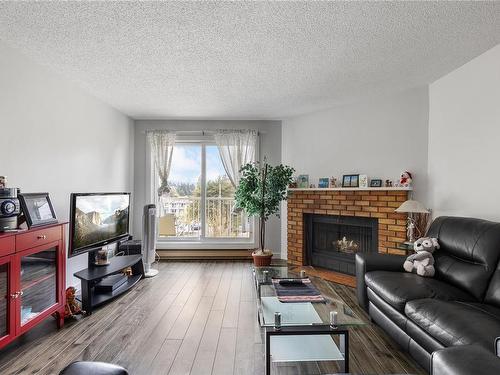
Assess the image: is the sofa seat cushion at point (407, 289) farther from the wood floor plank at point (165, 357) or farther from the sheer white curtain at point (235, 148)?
the sheer white curtain at point (235, 148)

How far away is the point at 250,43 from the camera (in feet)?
8.45

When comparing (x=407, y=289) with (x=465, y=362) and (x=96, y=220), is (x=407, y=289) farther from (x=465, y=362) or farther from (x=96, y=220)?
(x=96, y=220)

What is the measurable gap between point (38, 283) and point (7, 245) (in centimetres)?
56

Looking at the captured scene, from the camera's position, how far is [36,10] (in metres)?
2.11

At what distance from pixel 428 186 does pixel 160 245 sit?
4242 millimetres

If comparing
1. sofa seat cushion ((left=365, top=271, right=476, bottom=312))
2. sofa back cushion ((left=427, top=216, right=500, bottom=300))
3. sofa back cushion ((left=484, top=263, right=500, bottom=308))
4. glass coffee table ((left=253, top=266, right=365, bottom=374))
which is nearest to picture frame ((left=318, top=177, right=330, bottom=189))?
sofa back cushion ((left=427, top=216, right=500, bottom=300))

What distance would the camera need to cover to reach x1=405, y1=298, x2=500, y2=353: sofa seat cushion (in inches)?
64.7

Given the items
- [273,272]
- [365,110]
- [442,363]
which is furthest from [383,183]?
[442,363]

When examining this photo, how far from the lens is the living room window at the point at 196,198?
5422mm

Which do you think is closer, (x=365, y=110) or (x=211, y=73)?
(x=211, y=73)

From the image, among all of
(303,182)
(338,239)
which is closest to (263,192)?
(303,182)

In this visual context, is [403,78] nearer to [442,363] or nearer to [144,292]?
[442,363]

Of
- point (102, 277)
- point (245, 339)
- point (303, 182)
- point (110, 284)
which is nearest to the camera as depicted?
point (245, 339)

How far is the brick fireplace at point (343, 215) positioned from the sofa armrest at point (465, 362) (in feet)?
8.89
